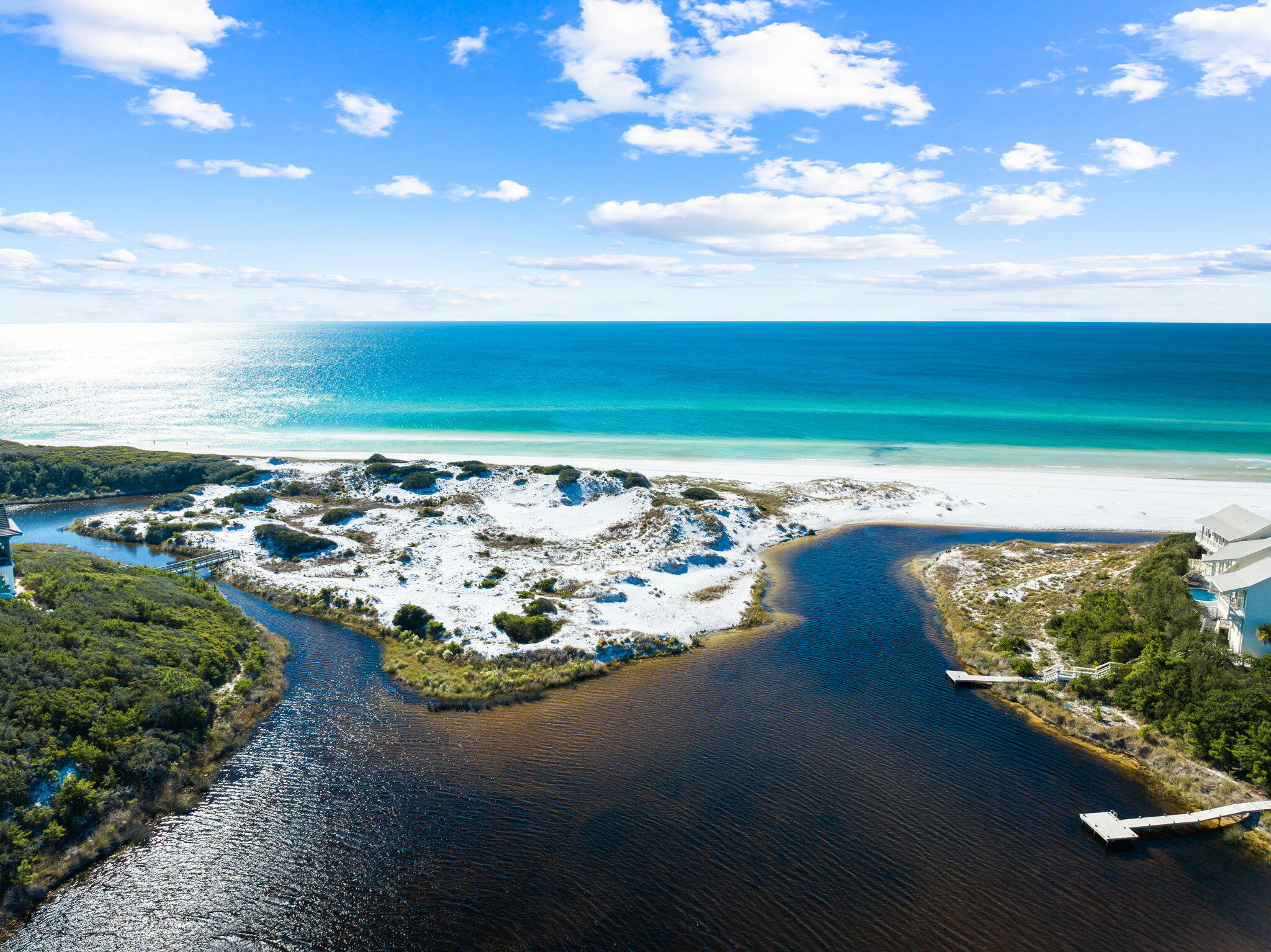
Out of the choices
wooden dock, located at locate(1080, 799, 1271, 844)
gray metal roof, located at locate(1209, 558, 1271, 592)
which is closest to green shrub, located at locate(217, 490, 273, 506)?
wooden dock, located at locate(1080, 799, 1271, 844)

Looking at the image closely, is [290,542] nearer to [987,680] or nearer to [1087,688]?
[987,680]

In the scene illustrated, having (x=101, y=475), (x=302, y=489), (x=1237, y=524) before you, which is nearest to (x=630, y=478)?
(x=302, y=489)

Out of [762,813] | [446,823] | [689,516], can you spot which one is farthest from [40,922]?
[689,516]

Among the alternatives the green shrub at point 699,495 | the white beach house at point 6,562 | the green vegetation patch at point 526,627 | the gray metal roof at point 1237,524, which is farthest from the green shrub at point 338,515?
the gray metal roof at point 1237,524

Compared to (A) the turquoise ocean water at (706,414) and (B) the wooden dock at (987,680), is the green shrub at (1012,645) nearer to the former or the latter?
(B) the wooden dock at (987,680)

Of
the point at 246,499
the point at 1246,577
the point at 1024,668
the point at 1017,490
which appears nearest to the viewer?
the point at 1246,577

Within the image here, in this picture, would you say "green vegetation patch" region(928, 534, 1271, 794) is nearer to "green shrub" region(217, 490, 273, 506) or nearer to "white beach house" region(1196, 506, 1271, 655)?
"white beach house" region(1196, 506, 1271, 655)
